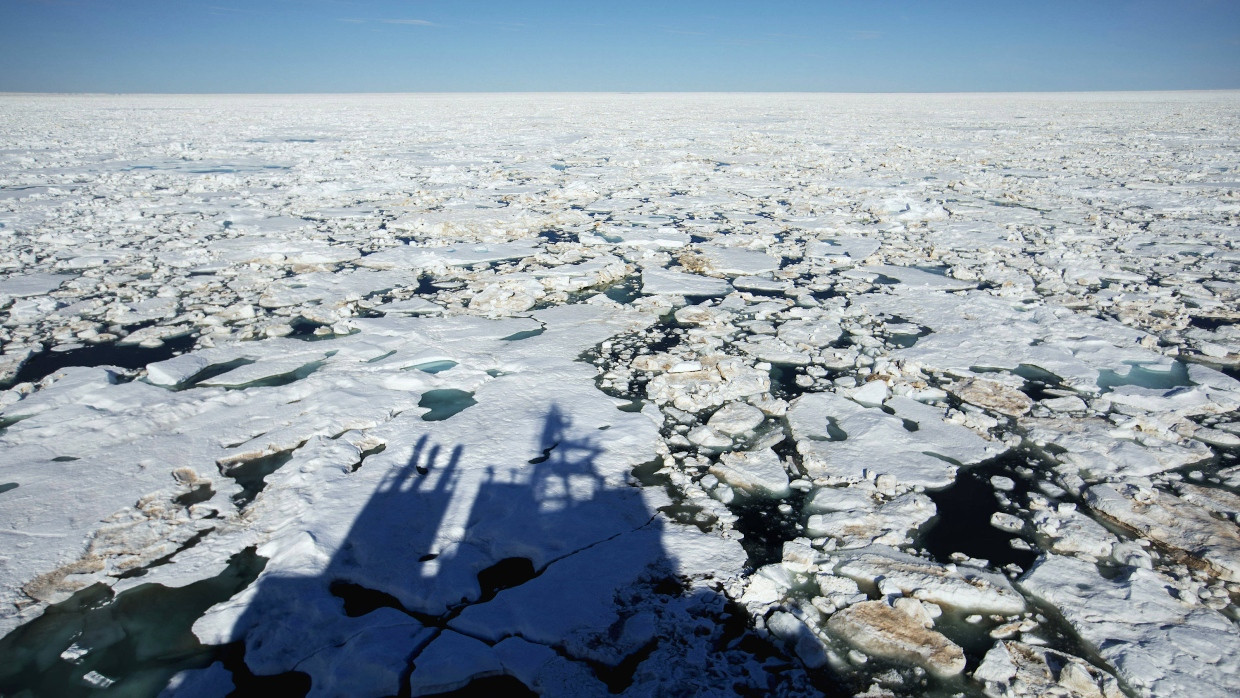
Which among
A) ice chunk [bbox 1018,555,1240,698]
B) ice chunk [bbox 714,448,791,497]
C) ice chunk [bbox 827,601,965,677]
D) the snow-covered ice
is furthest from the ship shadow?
ice chunk [bbox 1018,555,1240,698]

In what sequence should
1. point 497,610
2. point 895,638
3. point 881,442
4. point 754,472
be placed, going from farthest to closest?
point 881,442 → point 754,472 → point 497,610 → point 895,638

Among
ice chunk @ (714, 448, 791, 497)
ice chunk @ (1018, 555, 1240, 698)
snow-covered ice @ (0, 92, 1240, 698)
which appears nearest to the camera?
ice chunk @ (1018, 555, 1240, 698)

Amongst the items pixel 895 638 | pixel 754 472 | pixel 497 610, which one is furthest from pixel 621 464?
pixel 895 638

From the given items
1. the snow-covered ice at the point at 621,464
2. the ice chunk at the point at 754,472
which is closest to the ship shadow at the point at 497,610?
the snow-covered ice at the point at 621,464

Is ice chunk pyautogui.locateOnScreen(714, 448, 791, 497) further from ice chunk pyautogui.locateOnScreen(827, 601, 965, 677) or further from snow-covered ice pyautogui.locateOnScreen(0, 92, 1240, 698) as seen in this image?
ice chunk pyautogui.locateOnScreen(827, 601, 965, 677)

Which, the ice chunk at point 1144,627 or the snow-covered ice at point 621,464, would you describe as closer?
the ice chunk at point 1144,627

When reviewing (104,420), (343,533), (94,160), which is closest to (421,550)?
(343,533)

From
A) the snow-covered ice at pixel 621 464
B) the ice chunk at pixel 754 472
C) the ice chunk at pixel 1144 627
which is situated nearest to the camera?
the ice chunk at pixel 1144 627

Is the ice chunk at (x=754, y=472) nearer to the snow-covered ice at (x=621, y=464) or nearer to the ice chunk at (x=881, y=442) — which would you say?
the snow-covered ice at (x=621, y=464)

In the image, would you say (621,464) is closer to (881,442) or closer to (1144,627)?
(881,442)

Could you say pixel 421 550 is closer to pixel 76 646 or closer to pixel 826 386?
pixel 76 646

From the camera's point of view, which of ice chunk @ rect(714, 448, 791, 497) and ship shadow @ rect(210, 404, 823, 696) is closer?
ship shadow @ rect(210, 404, 823, 696)

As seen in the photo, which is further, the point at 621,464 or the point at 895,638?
the point at 621,464
